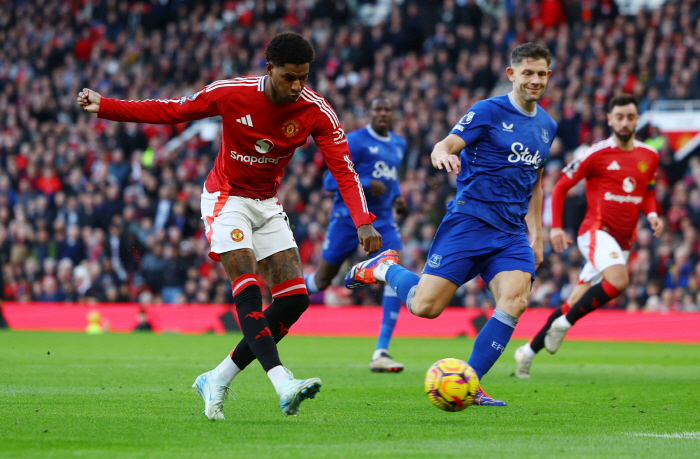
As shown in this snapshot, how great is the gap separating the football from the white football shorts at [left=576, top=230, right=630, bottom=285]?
13.4 feet

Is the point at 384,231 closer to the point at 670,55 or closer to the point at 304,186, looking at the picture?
the point at 304,186

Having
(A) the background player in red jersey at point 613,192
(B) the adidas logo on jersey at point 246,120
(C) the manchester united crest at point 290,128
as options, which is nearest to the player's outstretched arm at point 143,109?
(B) the adidas logo on jersey at point 246,120

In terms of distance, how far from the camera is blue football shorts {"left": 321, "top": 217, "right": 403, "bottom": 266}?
10.2 meters

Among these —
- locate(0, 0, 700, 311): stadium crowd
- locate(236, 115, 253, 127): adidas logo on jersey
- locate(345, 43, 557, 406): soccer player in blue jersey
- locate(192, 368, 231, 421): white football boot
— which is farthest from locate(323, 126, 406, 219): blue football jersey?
Result: locate(0, 0, 700, 311): stadium crowd

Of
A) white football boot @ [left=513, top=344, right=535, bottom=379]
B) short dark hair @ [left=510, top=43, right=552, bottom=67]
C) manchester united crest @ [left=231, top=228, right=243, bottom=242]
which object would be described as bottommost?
white football boot @ [left=513, top=344, right=535, bottom=379]

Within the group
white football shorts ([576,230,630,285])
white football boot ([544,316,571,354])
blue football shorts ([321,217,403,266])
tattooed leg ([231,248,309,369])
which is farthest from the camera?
blue football shorts ([321,217,403,266])

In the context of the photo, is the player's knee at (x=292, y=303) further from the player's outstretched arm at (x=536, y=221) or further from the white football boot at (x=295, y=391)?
the player's outstretched arm at (x=536, y=221)

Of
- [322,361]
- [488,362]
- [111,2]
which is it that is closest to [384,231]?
[322,361]

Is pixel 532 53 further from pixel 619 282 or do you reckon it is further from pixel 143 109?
pixel 619 282

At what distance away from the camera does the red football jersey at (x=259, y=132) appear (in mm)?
5941

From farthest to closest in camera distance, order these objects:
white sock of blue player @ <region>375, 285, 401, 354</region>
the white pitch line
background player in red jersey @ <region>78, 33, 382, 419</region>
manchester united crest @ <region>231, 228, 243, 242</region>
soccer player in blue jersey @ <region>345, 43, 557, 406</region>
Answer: white sock of blue player @ <region>375, 285, 401, 354</region> → soccer player in blue jersey @ <region>345, 43, 557, 406</region> → manchester united crest @ <region>231, 228, 243, 242</region> → background player in red jersey @ <region>78, 33, 382, 419</region> → the white pitch line

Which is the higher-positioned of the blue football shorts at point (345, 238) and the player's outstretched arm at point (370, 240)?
the player's outstretched arm at point (370, 240)

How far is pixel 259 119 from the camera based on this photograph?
19.6 ft

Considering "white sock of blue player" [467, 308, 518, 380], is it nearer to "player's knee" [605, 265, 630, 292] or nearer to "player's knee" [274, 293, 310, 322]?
"player's knee" [274, 293, 310, 322]
